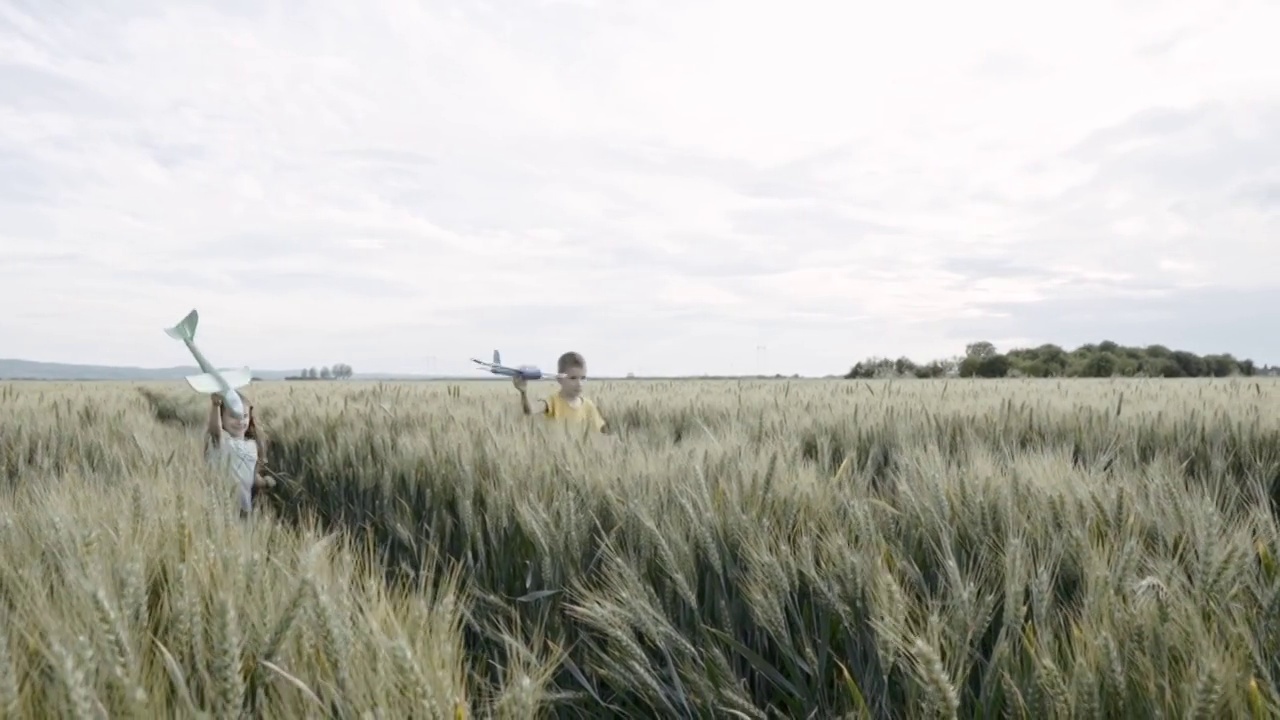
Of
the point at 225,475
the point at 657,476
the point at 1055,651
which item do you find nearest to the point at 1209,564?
the point at 1055,651

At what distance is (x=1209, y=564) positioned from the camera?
156 centimetres

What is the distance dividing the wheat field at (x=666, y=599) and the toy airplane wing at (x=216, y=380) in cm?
88

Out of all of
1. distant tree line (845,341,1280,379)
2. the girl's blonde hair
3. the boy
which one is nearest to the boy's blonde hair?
the boy

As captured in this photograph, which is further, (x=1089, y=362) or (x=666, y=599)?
(x=1089, y=362)

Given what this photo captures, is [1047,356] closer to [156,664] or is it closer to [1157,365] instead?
[1157,365]

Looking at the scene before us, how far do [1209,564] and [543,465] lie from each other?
188 cm

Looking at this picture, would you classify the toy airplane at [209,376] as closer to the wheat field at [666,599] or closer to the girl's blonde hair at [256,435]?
the girl's blonde hair at [256,435]

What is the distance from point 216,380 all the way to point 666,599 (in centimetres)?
270

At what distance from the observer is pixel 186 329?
3.75 m

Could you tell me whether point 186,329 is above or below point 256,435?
above

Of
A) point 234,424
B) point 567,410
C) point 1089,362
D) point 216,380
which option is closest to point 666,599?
point 216,380

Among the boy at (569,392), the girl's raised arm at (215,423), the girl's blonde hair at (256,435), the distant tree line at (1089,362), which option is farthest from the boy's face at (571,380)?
the distant tree line at (1089,362)

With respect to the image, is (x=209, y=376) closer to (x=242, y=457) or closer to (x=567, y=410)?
(x=242, y=457)

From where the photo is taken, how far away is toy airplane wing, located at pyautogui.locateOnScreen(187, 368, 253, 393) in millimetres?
3630
